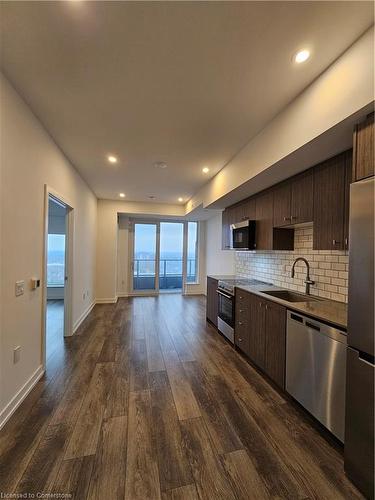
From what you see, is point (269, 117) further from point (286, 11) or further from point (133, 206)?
point (133, 206)

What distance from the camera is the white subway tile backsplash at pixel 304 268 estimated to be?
2.29m

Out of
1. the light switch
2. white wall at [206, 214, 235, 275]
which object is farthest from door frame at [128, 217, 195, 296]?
the light switch

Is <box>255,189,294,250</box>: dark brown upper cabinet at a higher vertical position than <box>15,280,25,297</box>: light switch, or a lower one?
higher

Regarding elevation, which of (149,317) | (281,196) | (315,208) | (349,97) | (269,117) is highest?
(269,117)

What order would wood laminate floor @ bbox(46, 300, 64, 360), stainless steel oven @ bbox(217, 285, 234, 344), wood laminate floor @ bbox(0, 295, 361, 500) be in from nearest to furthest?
1. wood laminate floor @ bbox(0, 295, 361, 500)
2. wood laminate floor @ bbox(46, 300, 64, 360)
3. stainless steel oven @ bbox(217, 285, 234, 344)

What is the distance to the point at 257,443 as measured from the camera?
1.68 metres

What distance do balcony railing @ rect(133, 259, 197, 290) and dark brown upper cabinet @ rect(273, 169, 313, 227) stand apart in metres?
4.78

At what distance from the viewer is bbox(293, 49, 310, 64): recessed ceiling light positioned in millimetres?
1465

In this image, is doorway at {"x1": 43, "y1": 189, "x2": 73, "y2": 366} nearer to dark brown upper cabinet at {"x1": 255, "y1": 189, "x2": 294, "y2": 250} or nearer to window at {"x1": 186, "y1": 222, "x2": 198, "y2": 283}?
dark brown upper cabinet at {"x1": 255, "y1": 189, "x2": 294, "y2": 250}

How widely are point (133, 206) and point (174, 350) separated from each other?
4.17 m

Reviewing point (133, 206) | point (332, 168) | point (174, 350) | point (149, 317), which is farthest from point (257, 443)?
point (133, 206)

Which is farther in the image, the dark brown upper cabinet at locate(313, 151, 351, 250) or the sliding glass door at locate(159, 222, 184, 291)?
the sliding glass door at locate(159, 222, 184, 291)

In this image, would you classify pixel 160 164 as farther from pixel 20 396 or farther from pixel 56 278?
pixel 56 278

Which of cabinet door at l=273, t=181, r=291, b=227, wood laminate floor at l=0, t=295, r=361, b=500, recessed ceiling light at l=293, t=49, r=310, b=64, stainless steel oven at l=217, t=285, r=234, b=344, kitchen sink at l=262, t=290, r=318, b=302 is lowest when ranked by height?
wood laminate floor at l=0, t=295, r=361, b=500
